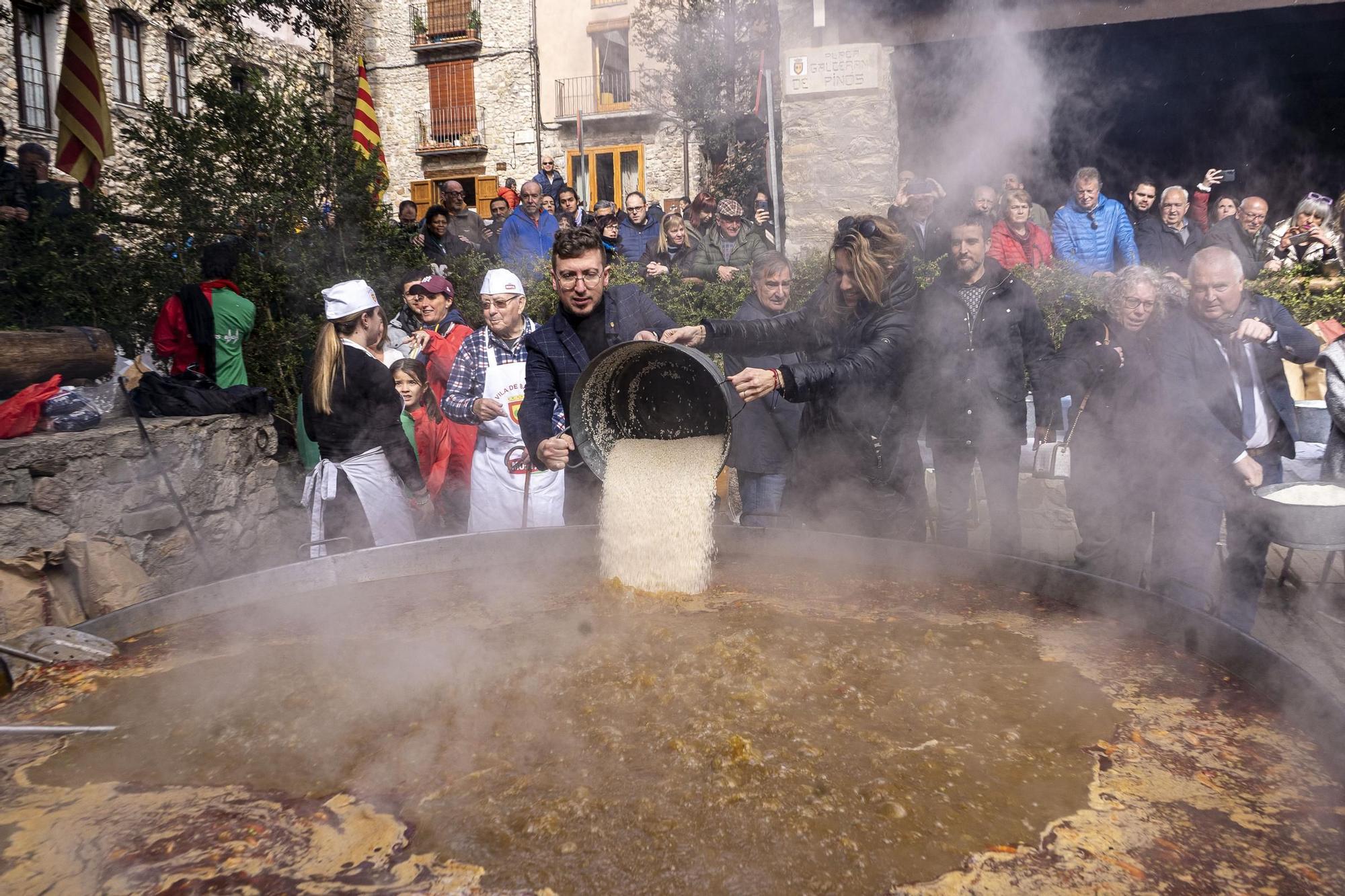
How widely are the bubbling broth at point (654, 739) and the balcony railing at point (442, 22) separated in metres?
21.5

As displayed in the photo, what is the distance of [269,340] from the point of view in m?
6.41

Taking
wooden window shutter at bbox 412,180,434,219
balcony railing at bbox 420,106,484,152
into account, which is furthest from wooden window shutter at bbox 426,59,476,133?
wooden window shutter at bbox 412,180,434,219

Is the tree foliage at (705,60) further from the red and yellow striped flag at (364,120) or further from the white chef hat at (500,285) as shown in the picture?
the white chef hat at (500,285)

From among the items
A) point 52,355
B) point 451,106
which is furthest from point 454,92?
point 52,355

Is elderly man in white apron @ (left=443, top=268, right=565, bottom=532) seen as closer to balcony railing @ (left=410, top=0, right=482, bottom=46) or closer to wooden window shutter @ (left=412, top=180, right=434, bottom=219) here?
wooden window shutter @ (left=412, top=180, right=434, bottom=219)

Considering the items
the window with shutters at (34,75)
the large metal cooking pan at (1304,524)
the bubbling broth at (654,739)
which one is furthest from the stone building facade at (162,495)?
the window with shutters at (34,75)

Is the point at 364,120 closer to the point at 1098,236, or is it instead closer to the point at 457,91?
the point at 1098,236

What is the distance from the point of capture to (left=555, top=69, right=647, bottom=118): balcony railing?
21.1 m

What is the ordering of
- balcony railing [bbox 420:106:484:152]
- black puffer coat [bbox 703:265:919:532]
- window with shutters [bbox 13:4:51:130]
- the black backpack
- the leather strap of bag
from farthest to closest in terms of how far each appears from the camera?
balcony railing [bbox 420:106:484:152] → window with shutters [bbox 13:4:51:130] → the black backpack → the leather strap of bag → black puffer coat [bbox 703:265:919:532]

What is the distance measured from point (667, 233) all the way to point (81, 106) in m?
4.47

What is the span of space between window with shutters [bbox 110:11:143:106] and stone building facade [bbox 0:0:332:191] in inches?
0.4

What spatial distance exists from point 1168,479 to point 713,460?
206cm

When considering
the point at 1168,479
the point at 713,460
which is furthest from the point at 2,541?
the point at 1168,479

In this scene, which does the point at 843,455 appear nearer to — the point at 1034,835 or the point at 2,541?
the point at 1034,835
